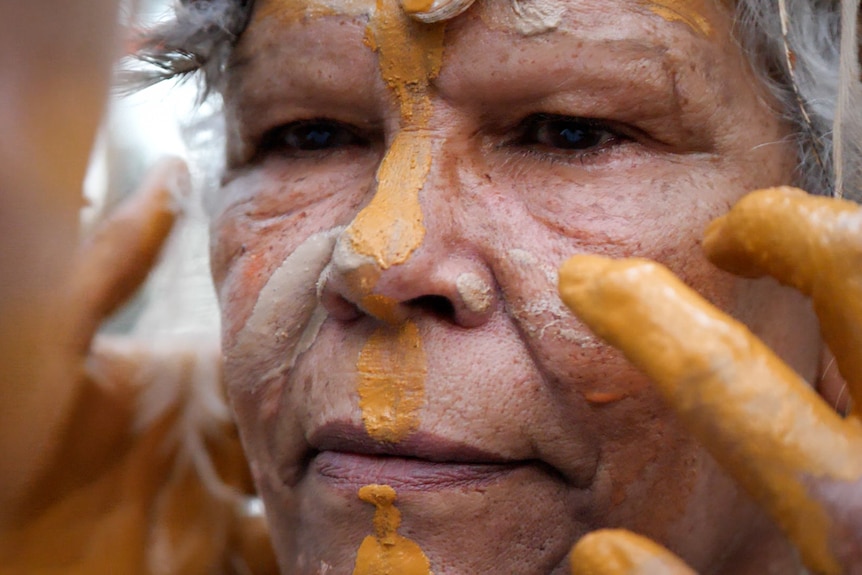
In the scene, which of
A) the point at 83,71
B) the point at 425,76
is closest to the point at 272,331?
the point at 425,76

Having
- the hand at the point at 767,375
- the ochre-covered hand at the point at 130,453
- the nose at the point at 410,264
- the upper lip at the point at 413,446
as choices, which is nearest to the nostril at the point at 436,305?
the nose at the point at 410,264

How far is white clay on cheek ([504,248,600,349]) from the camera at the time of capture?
934mm

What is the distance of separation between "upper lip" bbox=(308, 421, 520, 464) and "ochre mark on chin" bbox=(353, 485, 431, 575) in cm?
4

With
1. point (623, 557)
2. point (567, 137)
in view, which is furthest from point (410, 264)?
point (623, 557)

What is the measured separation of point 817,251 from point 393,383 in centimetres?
44

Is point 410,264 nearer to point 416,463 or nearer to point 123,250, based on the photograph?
point 416,463

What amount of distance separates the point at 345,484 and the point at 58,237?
81 cm

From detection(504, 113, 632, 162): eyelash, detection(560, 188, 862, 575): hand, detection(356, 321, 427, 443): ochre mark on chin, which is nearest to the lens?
detection(560, 188, 862, 575): hand

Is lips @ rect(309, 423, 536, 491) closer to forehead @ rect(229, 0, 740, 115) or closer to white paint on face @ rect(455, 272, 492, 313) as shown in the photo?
white paint on face @ rect(455, 272, 492, 313)

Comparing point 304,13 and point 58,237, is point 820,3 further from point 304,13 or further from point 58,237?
point 58,237

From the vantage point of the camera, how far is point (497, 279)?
3.19ft

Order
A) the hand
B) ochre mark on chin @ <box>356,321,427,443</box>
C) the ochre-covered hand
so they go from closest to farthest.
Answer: the hand
ochre mark on chin @ <box>356,321,427,443</box>
the ochre-covered hand

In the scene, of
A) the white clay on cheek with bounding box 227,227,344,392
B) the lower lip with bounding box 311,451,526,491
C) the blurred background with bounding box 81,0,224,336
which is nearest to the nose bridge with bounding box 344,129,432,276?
the white clay on cheek with bounding box 227,227,344,392

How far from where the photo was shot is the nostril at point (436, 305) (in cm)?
95
